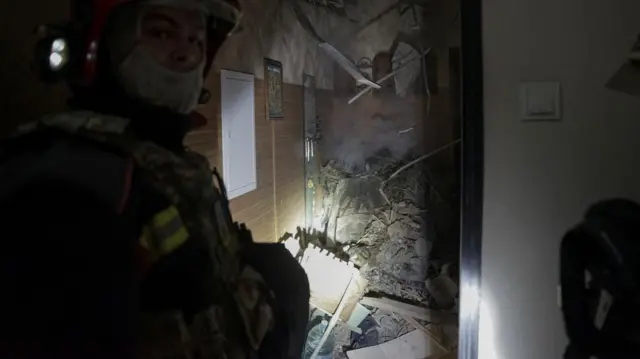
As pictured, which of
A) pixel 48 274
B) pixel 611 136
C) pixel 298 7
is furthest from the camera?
pixel 298 7

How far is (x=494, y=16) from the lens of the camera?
1.23m

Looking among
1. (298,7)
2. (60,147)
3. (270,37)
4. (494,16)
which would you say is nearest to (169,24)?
(60,147)

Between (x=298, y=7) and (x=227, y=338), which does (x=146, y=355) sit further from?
(x=298, y=7)

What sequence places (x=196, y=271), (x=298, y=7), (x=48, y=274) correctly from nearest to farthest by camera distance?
1. (x=48, y=274)
2. (x=196, y=271)
3. (x=298, y=7)

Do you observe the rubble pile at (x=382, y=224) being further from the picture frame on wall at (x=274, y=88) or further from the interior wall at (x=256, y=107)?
the picture frame on wall at (x=274, y=88)

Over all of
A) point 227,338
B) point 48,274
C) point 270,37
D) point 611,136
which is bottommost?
point 227,338

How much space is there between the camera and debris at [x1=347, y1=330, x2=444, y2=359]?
1.42m

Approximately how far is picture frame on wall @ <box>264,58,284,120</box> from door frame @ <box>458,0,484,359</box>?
39 centimetres

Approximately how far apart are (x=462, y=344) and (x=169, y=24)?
0.93 meters

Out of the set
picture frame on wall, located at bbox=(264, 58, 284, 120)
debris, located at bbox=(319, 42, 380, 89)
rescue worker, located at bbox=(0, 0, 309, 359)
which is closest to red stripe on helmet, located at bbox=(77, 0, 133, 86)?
rescue worker, located at bbox=(0, 0, 309, 359)

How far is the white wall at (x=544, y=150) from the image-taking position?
47.7 inches

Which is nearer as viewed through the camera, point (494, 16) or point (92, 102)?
point (92, 102)

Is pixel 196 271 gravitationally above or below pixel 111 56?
below

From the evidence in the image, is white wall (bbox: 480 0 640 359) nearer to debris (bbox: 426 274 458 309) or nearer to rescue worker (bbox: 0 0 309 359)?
debris (bbox: 426 274 458 309)
